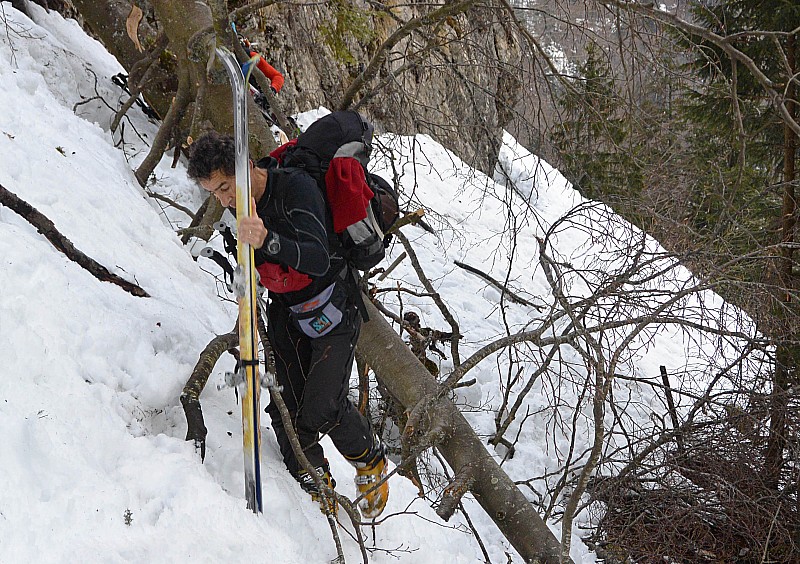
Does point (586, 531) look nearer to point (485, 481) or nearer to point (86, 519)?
point (485, 481)

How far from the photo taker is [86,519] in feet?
6.97

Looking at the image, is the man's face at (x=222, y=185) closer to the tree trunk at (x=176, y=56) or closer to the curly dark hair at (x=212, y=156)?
the curly dark hair at (x=212, y=156)

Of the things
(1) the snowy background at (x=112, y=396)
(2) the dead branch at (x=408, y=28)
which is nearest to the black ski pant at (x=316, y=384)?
(1) the snowy background at (x=112, y=396)

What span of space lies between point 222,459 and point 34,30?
498cm

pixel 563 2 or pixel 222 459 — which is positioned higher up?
pixel 563 2

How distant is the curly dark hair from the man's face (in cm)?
2

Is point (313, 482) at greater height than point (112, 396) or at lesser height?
greater

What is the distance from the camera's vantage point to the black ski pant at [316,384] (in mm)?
3068

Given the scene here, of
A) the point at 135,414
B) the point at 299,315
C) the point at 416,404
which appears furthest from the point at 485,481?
the point at 135,414

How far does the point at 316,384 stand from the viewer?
10.1 ft

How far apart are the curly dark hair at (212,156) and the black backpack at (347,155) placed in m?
0.43

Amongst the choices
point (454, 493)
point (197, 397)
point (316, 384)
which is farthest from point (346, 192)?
point (454, 493)

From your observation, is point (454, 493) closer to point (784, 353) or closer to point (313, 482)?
point (313, 482)

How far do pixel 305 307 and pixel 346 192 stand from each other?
0.57 metres
